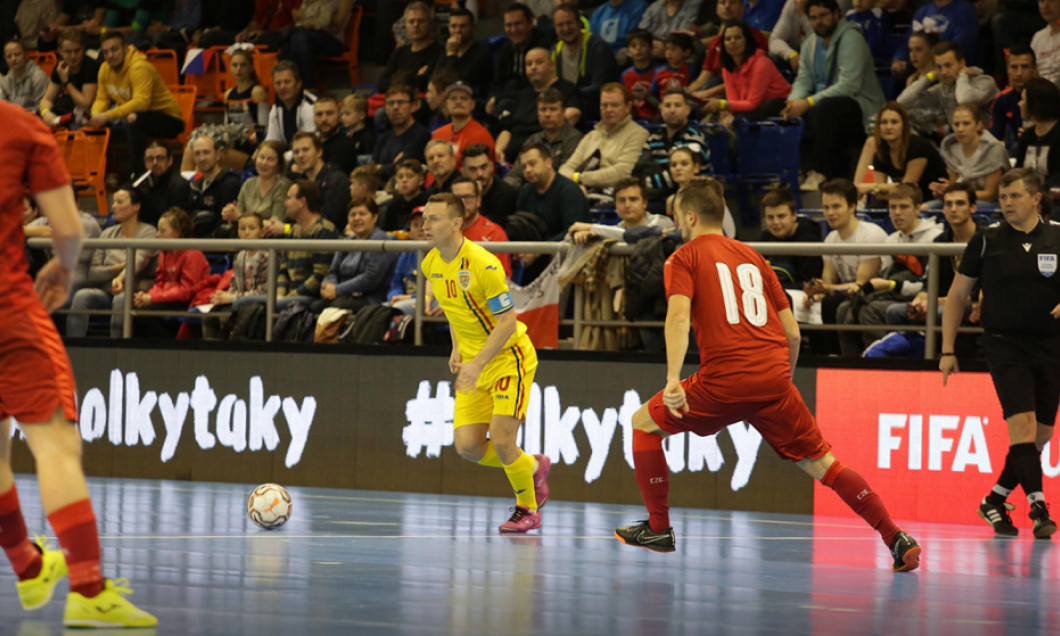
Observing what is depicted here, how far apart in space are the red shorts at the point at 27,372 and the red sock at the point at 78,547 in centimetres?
33

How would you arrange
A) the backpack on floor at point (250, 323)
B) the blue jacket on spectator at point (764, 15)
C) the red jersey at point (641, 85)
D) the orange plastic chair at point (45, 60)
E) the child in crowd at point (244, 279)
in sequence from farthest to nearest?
1. the orange plastic chair at point (45, 60)
2. the blue jacket on spectator at point (764, 15)
3. the red jersey at point (641, 85)
4. the child in crowd at point (244, 279)
5. the backpack on floor at point (250, 323)

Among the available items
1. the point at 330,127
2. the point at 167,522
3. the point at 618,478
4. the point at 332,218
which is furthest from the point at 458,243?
the point at 330,127

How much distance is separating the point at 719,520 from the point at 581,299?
90.5 inches

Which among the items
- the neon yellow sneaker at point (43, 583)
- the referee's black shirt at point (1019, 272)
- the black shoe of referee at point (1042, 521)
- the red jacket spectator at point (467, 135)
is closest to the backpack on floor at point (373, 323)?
the red jacket spectator at point (467, 135)

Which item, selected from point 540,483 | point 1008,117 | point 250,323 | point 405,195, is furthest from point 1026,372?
point 250,323

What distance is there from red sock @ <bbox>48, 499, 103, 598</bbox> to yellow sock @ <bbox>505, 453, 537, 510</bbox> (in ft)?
14.3

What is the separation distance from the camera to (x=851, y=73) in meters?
13.2

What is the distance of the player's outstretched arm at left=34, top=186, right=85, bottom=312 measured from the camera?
15.3 feet

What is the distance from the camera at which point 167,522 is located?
8398mm

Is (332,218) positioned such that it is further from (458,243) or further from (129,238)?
(458,243)

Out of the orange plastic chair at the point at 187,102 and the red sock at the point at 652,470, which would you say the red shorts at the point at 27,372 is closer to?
the red sock at the point at 652,470

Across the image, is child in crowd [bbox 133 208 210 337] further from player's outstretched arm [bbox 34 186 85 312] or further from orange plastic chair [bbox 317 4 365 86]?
player's outstretched arm [bbox 34 186 85 312]

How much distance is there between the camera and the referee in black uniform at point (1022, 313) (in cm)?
876

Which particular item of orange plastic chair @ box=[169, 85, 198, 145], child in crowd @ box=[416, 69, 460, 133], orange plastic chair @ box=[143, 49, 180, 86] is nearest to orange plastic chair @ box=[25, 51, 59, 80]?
orange plastic chair @ box=[143, 49, 180, 86]
